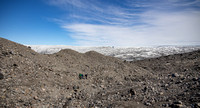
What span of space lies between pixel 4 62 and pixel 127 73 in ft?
35.4

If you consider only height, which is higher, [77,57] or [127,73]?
[77,57]

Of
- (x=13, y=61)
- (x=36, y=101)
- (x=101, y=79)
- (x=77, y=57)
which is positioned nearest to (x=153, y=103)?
(x=36, y=101)

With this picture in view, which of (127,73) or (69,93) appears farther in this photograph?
(127,73)

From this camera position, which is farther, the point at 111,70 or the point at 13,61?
the point at 111,70

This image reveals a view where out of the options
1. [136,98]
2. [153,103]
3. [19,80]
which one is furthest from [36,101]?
[153,103]

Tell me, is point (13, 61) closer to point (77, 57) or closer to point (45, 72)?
point (45, 72)

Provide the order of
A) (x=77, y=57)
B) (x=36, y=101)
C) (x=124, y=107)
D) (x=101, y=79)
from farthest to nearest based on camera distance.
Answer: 1. (x=77, y=57)
2. (x=101, y=79)
3. (x=36, y=101)
4. (x=124, y=107)

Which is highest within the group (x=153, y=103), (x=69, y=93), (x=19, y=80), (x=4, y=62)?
(x=4, y=62)

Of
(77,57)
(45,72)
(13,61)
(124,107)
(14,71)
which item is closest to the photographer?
(124,107)

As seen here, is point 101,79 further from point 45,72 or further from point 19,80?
point 19,80

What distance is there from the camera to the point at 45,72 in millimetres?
8844

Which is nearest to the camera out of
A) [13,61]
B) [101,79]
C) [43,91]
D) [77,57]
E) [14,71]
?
[43,91]

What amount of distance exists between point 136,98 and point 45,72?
653 centimetres

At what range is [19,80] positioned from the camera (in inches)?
269
